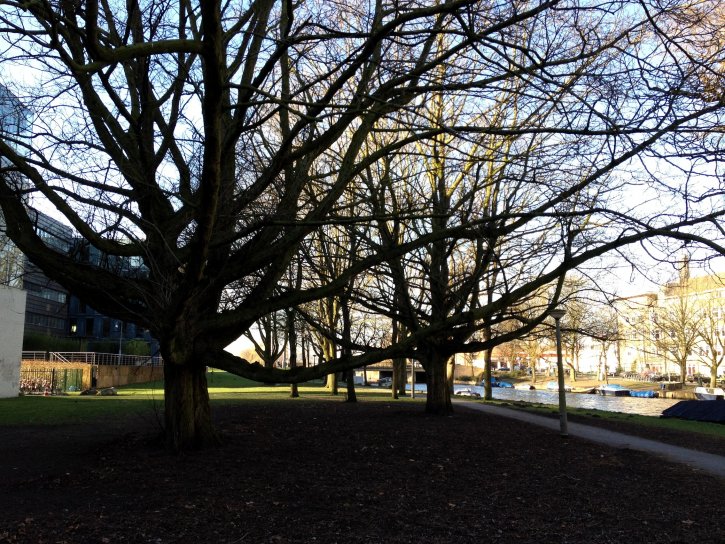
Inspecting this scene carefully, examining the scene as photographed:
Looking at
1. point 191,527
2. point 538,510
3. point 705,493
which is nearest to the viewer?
point 191,527

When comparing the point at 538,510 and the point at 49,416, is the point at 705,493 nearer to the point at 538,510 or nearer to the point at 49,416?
the point at 538,510

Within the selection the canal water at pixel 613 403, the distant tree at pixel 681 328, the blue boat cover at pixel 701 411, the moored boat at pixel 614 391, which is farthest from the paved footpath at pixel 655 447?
the moored boat at pixel 614 391

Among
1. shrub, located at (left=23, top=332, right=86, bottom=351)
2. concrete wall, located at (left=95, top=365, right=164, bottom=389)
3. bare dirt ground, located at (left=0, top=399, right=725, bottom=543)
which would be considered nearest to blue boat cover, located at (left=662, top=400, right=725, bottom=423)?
bare dirt ground, located at (left=0, top=399, right=725, bottom=543)

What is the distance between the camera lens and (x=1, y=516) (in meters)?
5.99

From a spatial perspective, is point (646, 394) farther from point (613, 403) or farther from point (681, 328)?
point (613, 403)

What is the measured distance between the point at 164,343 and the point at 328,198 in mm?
3411

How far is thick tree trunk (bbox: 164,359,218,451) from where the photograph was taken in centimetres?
947

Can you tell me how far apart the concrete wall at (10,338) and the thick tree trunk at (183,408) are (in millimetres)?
19402

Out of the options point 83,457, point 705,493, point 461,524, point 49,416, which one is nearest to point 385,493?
point 461,524

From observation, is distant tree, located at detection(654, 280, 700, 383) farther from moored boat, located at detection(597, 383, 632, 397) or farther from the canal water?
the canal water

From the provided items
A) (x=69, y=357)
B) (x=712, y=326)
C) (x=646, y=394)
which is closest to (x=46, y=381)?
(x=69, y=357)

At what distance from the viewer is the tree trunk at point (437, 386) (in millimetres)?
17938

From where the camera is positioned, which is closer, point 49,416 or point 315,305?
point 49,416

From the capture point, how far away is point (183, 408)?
9539 millimetres
